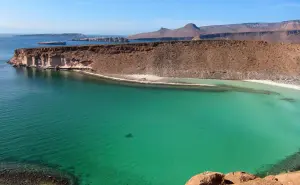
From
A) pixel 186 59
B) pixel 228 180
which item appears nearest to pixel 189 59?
pixel 186 59

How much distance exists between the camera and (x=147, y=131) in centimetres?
2302

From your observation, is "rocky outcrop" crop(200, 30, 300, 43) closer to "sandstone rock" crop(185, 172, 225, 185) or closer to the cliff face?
the cliff face

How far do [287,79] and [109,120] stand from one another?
2807 cm

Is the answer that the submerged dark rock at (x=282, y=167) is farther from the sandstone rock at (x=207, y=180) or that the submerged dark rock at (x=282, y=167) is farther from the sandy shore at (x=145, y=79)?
the sandy shore at (x=145, y=79)

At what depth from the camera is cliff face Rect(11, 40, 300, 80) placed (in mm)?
45156

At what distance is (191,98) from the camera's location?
111 feet

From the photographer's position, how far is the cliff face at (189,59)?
45.2m

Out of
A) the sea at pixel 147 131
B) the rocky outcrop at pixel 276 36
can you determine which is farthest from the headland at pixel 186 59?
the rocky outcrop at pixel 276 36

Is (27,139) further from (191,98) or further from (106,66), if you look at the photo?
(106,66)

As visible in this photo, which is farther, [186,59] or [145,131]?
[186,59]

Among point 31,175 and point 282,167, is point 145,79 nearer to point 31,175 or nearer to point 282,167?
point 282,167

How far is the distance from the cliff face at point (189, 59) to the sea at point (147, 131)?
8196mm

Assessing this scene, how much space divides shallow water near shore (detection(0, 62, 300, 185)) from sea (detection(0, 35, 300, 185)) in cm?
6

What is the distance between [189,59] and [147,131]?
92.7 feet
